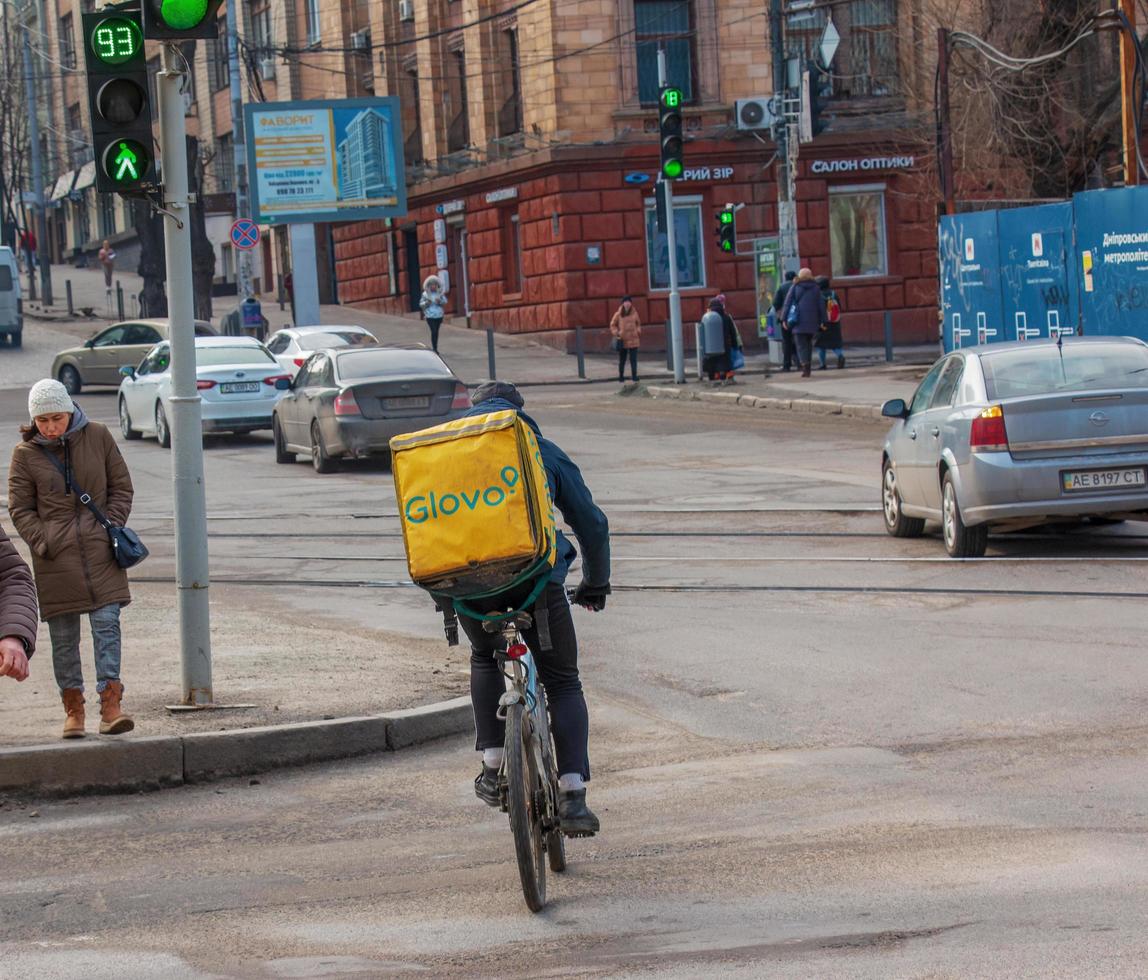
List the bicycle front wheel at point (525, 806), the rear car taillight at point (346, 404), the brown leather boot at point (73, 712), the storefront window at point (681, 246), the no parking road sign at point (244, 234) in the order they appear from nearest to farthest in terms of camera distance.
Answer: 1. the bicycle front wheel at point (525, 806)
2. the brown leather boot at point (73, 712)
3. the rear car taillight at point (346, 404)
4. the no parking road sign at point (244, 234)
5. the storefront window at point (681, 246)

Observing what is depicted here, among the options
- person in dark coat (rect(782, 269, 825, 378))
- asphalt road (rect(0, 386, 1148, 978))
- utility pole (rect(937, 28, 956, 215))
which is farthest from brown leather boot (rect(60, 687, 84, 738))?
person in dark coat (rect(782, 269, 825, 378))

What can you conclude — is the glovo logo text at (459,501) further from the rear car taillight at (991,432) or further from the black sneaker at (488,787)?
the rear car taillight at (991,432)

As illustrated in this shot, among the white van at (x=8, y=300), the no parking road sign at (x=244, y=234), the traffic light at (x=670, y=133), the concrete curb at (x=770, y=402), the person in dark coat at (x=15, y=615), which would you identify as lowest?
the concrete curb at (x=770, y=402)

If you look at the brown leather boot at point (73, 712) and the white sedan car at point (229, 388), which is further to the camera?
the white sedan car at point (229, 388)

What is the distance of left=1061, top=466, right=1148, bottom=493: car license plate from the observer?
42.1 feet

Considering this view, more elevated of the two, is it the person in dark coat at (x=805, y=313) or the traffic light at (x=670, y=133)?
the traffic light at (x=670, y=133)

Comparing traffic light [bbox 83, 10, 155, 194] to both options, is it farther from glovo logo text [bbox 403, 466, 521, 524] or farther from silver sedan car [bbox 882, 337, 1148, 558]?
silver sedan car [bbox 882, 337, 1148, 558]

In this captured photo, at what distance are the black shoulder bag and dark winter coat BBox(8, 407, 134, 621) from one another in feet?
0.06

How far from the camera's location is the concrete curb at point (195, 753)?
25.0ft

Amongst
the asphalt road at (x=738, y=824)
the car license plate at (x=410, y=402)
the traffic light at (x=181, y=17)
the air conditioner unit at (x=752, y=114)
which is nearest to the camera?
the asphalt road at (x=738, y=824)

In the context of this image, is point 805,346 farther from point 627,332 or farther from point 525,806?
point 525,806

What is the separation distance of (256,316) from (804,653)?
3108 cm

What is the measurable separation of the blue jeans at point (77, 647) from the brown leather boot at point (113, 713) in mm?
33

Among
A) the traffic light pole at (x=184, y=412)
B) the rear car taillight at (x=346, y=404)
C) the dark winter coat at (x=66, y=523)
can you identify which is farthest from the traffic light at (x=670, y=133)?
the dark winter coat at (x=66, y=523)
